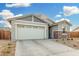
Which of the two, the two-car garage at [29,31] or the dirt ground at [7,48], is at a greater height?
the two-car garage at [29,31]

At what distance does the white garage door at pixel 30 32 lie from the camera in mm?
3009

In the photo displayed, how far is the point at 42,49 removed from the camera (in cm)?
288

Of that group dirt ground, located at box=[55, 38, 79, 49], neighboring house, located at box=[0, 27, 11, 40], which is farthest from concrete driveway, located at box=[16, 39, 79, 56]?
neighboring house, located at box=[0, 27, 11, 40]

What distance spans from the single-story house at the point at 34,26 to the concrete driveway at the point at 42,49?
120mm

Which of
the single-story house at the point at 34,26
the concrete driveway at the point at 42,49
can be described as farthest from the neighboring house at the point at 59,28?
the concrete driveway at the point at 42,49

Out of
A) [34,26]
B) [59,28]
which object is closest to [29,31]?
[34,26]

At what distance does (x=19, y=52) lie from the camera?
2795 millimetres

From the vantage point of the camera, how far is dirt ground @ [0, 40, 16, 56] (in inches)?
110

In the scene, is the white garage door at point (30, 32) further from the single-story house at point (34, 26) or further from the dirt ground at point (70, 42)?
the dirt ground at point (70, 42)

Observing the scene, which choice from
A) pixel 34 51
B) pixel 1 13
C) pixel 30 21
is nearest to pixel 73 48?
pixel 34 51

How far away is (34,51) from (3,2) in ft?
3.48

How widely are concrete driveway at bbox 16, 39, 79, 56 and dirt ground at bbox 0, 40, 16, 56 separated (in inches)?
3.5

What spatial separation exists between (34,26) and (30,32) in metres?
0.14

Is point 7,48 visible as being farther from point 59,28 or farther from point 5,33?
point 59,28
